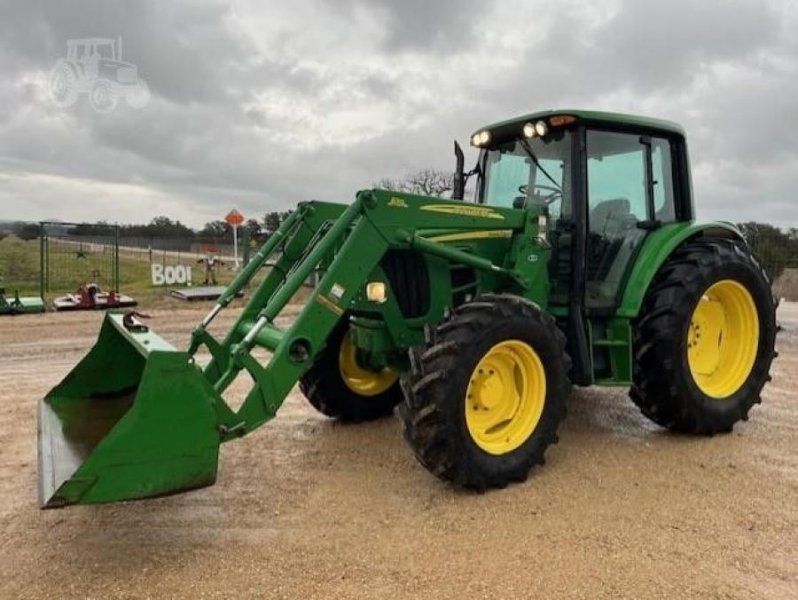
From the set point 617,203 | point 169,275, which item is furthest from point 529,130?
point 169,275

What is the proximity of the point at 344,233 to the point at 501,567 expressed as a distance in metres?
2.05

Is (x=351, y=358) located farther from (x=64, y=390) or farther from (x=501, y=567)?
(x=501, y=567)

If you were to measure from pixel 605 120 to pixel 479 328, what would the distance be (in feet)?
6.59

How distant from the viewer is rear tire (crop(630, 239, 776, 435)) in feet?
15.3

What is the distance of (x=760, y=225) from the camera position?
22031mm

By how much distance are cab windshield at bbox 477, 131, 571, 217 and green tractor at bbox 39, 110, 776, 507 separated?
14mm

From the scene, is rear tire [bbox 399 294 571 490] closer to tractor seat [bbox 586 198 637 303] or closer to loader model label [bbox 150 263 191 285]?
tractor seat [bbox 586 198 637 303]

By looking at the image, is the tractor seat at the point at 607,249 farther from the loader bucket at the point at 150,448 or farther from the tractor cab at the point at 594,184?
the loader bucket at the point at 150,448

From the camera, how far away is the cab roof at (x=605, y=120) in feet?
15.6

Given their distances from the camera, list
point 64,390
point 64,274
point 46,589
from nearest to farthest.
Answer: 1. point 46,589
2. point 64,390
3. point 64,274

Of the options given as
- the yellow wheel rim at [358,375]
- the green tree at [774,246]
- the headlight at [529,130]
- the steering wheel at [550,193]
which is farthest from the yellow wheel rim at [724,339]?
the green tree at [774,246]

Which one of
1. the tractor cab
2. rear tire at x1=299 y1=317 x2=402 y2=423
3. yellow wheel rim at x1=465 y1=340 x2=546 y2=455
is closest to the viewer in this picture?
yellow wheel rim at x1=465 y1=340 x2=546 y2=455

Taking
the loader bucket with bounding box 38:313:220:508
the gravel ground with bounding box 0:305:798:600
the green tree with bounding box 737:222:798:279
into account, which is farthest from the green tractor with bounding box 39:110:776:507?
the green tree with bounding box 737:222:798:279

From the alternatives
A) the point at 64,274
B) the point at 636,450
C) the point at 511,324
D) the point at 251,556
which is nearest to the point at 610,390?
the point at 636,450
